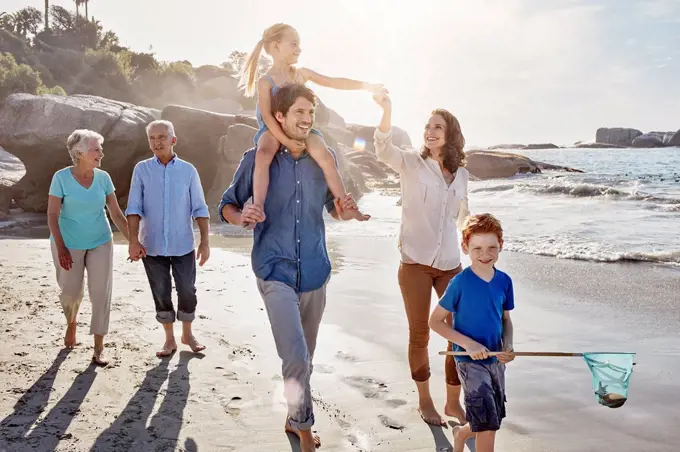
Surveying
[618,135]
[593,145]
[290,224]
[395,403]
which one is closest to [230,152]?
[395,403]

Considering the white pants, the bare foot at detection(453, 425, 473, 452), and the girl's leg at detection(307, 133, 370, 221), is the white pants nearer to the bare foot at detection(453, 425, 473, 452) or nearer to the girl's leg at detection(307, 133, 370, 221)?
the girl's leg at detection(307, 133, 370, 221)

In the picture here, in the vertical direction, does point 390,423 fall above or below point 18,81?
below

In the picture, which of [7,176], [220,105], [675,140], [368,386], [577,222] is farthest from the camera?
[675,140]

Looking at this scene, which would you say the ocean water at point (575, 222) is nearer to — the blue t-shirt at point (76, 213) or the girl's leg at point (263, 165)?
the blue t-shirt at point (76, 213)

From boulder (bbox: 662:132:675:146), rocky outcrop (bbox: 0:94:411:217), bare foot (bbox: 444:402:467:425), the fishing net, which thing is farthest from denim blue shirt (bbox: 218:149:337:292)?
boulder (bbox: 662:132:675:146)

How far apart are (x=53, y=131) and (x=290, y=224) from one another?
52.7ft

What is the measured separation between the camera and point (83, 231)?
474 cm

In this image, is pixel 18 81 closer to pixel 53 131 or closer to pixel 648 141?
pixel 53 131

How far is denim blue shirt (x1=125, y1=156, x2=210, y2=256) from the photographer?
4.92m

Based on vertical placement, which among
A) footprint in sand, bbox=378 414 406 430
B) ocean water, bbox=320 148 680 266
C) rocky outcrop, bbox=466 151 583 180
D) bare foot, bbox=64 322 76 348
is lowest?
footprint in sand, bbox=378 414 406 430

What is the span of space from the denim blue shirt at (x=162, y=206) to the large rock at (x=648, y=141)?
437 ft

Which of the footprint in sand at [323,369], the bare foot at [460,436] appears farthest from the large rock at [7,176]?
the bare foot at [460,436]

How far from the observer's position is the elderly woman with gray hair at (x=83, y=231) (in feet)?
15.4

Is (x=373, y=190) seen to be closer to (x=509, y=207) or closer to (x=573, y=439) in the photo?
(x=509, y=207)
